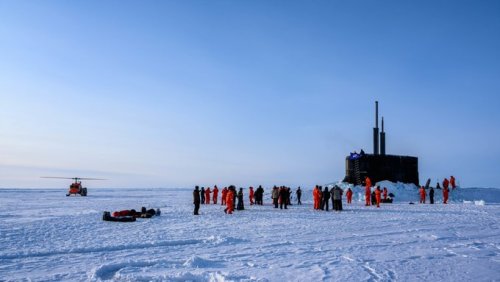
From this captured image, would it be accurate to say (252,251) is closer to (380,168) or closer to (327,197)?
(327,197)

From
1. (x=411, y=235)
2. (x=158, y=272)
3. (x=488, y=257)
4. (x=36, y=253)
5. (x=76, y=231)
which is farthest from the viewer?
(x=76, y=231)

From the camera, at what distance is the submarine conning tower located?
33438 mm

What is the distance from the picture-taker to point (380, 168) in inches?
1328

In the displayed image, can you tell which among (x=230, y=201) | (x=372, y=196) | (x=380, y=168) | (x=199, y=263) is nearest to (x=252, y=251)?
(x=199, y=263)

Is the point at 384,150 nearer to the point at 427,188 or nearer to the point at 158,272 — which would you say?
the point at 427,188

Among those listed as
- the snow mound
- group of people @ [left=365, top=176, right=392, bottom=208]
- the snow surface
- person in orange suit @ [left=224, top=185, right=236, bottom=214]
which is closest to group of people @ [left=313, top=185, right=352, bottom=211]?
group of people @ [left=365, top=176, right=392, bottom=208]

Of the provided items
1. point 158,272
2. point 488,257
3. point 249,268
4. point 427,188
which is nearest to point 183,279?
point 158,272

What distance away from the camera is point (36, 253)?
8.51m

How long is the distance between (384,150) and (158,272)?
35.0m

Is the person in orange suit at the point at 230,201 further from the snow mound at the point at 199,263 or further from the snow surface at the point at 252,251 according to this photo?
the snow mound at the point at 199,263

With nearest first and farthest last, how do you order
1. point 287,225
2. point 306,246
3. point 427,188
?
point 306,246 → point 287,225 → point 427,188

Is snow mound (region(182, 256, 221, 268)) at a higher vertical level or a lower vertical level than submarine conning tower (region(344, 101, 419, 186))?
lower

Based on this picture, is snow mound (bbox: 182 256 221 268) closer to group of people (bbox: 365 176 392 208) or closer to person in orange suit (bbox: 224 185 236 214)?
person in orange suit (bbox: 224 185 236 214)

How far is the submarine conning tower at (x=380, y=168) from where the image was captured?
33438mm
